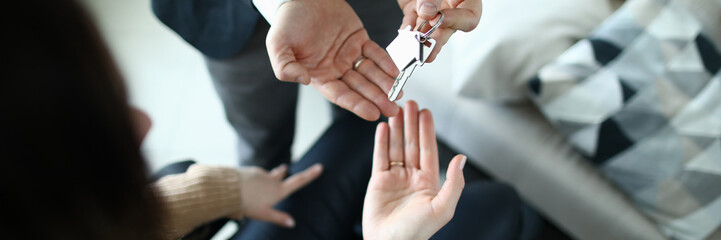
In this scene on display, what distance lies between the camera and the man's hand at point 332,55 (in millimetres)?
464

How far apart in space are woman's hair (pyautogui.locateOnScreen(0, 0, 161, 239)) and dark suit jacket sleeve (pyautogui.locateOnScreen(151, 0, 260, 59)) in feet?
1.17

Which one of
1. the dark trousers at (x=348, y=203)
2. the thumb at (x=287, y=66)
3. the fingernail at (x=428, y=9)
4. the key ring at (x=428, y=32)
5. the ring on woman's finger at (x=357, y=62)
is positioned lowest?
the dark trousers at (x=348, y=203)

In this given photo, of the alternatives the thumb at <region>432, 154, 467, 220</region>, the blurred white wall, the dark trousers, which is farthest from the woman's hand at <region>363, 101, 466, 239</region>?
the blurred white wall

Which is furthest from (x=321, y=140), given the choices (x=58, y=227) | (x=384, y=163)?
(x=58, y=227)

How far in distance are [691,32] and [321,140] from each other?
65cm

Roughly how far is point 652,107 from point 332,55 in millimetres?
561

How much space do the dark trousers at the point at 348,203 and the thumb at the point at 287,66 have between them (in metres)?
0.27

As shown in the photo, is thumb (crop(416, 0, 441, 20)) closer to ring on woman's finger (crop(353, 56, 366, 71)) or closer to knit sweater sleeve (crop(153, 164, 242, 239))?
ring on woman's finger (crop(353, 56, 366, 71))

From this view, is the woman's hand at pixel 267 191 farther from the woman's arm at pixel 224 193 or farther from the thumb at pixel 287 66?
the thumb at pixel 287 66

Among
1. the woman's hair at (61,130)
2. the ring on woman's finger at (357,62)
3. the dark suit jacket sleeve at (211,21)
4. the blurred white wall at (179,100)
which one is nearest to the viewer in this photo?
the woman's hair at (61,130)

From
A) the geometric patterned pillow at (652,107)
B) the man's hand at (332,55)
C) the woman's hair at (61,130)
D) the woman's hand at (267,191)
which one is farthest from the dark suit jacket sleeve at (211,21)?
the geometric patterned pillow at (652,107)

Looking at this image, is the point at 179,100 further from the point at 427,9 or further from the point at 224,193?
the point at 427,9

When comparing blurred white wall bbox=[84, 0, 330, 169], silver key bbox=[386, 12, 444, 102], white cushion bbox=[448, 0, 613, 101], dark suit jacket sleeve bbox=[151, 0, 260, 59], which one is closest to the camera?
silver key bbox=[386, 12, 444, 102]

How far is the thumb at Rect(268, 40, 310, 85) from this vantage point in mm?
451
